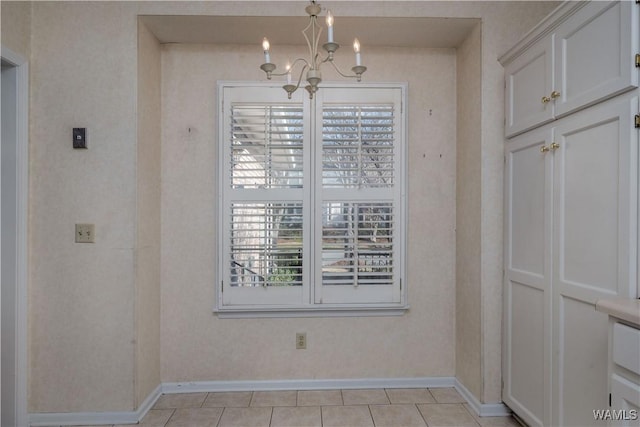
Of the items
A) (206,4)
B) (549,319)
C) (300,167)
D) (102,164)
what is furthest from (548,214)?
(102,164)

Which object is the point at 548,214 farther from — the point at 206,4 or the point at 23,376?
the point at 23,376

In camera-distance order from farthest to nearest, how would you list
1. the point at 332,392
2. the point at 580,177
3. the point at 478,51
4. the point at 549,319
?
the point at 332,392, the point at 478,51, the point at 549,319, the point at 580,177

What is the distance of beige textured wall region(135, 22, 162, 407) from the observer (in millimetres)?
2180

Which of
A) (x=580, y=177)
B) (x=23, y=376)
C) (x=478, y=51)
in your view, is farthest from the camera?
(x=478, y=51)

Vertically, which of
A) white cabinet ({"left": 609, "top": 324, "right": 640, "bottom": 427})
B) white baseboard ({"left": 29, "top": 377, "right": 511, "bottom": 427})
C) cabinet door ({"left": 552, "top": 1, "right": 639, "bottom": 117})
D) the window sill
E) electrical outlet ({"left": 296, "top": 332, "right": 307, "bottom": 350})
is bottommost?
white baseboard ({"left": 29, "top": 377, "right": 511, "bottom": 427})

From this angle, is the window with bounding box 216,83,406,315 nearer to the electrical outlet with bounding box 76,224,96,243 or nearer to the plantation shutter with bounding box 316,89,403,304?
the plantation shutter with bounding box 316,89,403,304

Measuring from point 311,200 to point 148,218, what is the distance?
109 centimetres

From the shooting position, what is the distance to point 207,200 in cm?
249

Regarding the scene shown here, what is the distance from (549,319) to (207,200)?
7.10 feet

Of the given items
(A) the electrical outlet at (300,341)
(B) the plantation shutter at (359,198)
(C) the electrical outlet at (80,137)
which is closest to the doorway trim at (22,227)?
(C) the electrical outlet at (80,137)

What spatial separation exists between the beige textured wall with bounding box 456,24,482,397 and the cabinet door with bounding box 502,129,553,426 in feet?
0.56

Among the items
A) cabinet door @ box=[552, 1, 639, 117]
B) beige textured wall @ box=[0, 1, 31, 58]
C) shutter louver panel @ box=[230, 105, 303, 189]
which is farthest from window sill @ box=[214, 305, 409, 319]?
beige textured wall @ box=[0, 1, 31, 58]

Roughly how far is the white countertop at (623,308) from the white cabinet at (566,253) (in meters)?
0.11

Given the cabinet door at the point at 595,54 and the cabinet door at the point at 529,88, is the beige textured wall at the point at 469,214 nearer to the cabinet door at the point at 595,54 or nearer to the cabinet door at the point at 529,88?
the cabinet door at the point at 529,88
